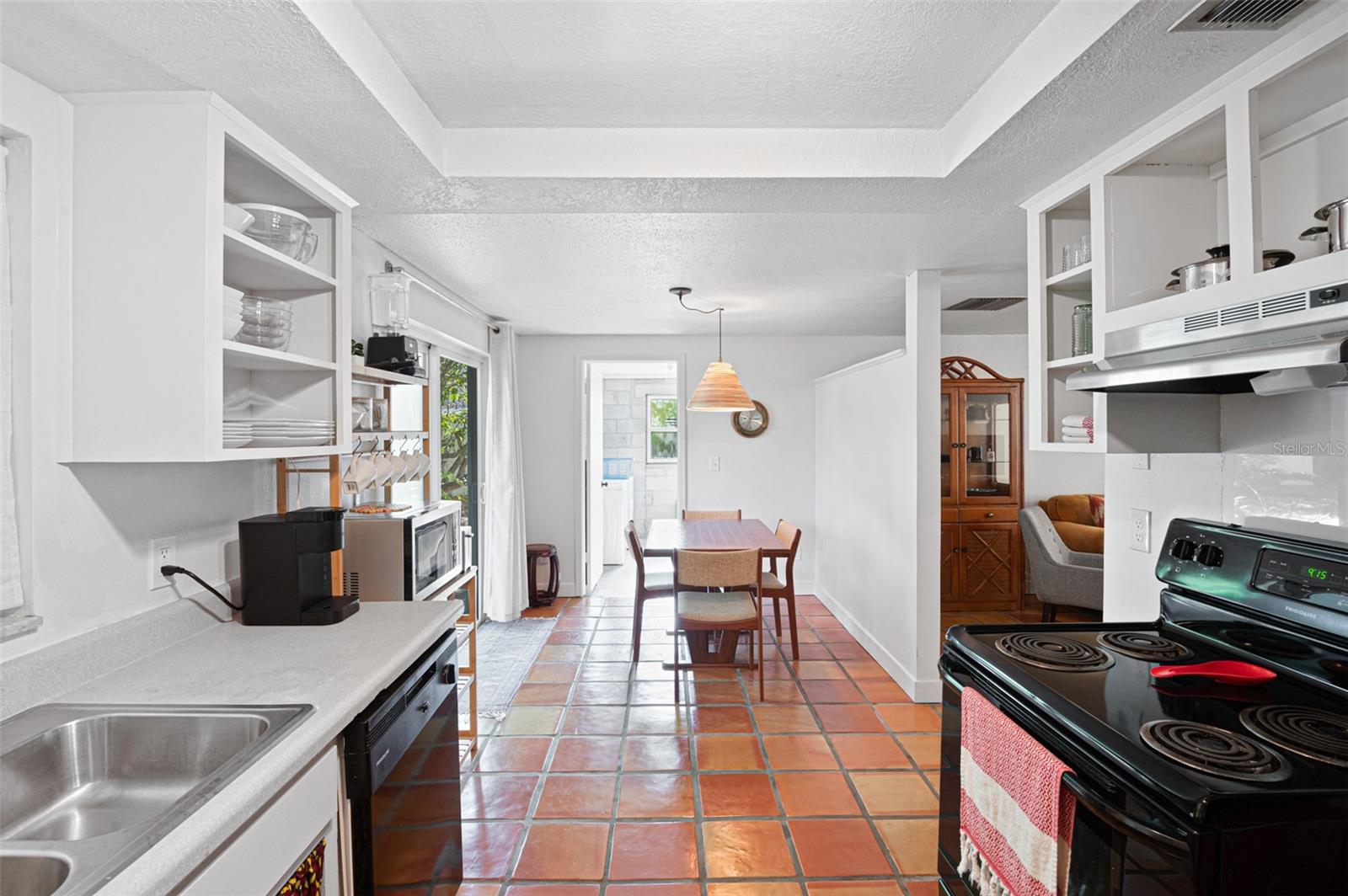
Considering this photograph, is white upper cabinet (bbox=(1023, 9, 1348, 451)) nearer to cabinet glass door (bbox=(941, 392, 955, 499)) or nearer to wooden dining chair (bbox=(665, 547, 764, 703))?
wooden dining chair (bbox=(665, 547, 764, 703))

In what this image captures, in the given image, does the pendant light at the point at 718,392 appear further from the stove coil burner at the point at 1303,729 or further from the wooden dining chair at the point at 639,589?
the stove coil burner at the point at 1303,729

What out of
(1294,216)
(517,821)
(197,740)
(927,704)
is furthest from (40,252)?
(927,704)

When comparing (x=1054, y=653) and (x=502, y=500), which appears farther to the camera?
(x=502, y=500)

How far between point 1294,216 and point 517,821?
288 centimetres

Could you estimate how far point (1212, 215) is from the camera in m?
1.86

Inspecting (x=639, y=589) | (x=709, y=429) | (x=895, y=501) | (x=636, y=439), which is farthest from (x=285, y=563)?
Answer: (x=636, y=439)

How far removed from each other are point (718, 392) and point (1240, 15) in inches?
117

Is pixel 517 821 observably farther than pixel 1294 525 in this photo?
Yes

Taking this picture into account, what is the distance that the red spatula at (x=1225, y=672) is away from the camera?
1.42m

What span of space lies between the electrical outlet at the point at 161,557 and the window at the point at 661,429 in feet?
20.2

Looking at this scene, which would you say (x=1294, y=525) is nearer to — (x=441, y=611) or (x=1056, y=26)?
(x=1056, y=26)

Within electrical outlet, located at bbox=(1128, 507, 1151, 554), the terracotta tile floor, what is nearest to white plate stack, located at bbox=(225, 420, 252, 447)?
the terracotta tile floor

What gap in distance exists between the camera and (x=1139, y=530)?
2.06 m

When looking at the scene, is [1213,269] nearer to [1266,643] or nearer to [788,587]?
[1266,643]
